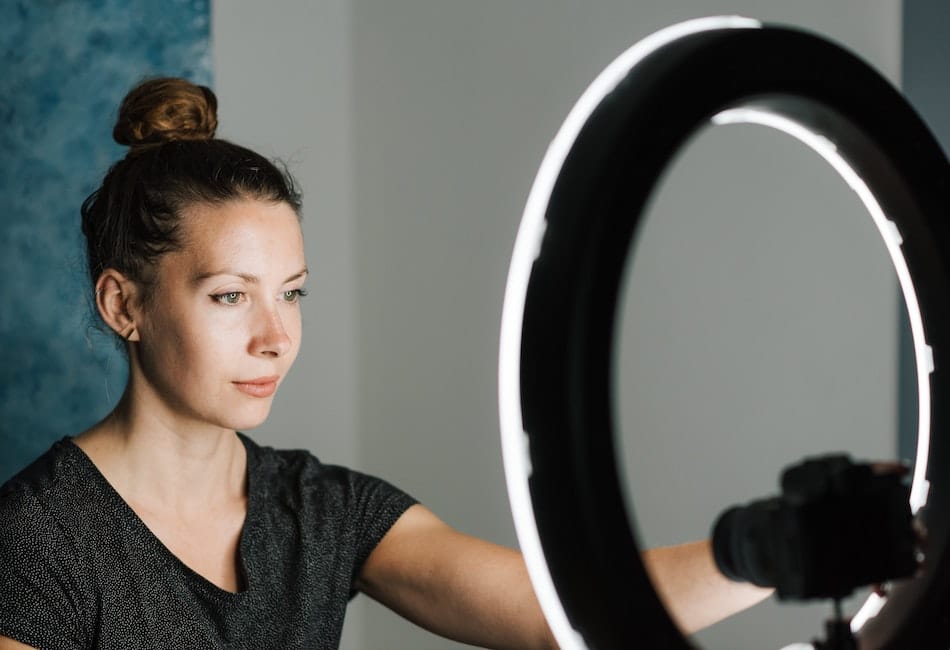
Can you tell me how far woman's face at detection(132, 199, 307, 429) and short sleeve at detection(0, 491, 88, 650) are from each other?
0.64ft

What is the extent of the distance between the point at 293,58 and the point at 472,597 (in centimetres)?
141

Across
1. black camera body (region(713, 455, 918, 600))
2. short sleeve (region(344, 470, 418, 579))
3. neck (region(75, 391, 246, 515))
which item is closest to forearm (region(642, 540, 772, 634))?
black camera body (region(713, 455, 918, 600))

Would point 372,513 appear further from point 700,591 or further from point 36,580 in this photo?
point 700,591

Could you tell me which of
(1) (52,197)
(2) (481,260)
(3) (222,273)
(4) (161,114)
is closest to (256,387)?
(3) (222,273)

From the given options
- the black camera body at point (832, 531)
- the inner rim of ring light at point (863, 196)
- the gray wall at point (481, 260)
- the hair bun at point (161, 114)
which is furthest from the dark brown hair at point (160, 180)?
the black camera body at point (832, 531)

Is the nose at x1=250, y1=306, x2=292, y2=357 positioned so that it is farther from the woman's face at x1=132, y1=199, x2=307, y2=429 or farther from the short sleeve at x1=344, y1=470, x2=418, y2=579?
the short sleeve at x1=344, y1=470, x2=418, y2=579

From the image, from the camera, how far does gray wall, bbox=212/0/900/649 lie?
1599 millimetres

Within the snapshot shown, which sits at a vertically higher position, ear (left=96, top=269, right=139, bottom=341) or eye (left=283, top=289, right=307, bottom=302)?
ear (left=96, top=269, right=139, bottom=341)

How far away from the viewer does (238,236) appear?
1.22 metres

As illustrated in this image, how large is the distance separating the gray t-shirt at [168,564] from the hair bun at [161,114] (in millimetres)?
416

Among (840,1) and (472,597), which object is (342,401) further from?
(840,1)

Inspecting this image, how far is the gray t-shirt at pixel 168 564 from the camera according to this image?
1123mm

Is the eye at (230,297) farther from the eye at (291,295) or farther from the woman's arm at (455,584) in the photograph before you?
the woman's arm at (455,584)

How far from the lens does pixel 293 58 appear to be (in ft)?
7.14
